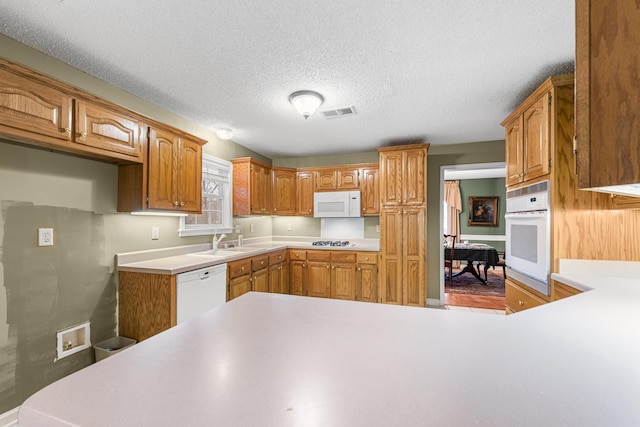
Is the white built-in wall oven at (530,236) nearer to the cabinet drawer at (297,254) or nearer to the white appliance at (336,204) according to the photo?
the white appliance at (336,204)

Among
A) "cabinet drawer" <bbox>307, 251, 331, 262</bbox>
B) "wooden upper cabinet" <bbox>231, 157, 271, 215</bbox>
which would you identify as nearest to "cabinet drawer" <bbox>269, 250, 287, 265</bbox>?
"cabinet drawer" <bbox>307, 251, 331, 262</bbox>

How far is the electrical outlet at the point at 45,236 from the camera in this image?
6.11ft

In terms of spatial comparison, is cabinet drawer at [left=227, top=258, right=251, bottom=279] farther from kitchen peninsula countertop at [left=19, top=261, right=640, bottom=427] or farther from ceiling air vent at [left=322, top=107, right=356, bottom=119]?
kitchen peninsula countertop at [left=19, top=261, right=640, bottom=427]

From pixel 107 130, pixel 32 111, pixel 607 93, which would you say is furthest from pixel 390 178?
pixel 32 111

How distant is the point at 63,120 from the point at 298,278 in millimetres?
3088

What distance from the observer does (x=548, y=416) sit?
454mm

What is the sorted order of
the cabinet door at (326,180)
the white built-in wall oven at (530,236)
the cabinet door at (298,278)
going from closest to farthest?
the white built-in wall oven at (530,236) → the cabinet door at (298,278) → the cabinet door at (326,180)

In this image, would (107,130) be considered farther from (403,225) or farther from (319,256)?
(403,225)

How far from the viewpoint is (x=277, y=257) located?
383 centimetres

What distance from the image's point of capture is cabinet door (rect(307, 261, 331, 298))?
3.96 meters

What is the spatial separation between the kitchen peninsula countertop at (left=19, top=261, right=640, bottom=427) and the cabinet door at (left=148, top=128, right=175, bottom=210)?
1880mm

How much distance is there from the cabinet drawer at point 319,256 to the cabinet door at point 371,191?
33.7 inches

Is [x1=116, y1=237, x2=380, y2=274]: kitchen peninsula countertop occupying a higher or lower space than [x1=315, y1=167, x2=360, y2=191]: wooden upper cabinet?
lower

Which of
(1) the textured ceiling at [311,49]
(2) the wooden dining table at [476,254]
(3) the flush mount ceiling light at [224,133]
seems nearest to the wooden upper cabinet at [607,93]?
(1) the textured ceiling at [311,49]
